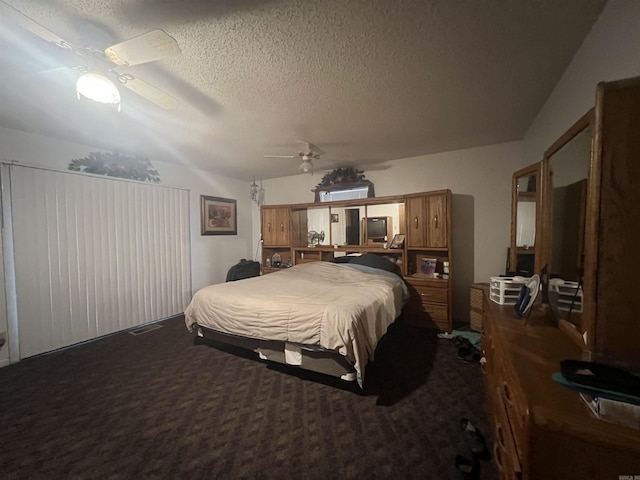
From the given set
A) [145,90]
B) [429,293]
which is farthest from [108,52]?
[429,293]

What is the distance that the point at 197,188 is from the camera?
441 cm

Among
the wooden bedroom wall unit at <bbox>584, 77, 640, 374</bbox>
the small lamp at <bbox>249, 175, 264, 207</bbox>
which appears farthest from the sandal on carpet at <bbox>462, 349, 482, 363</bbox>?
the small lamp at <bbox>249, 175, 264, 207</bbox>

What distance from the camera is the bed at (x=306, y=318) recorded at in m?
1.92

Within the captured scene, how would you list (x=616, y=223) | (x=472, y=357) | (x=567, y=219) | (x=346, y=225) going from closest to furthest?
(x=616, y=223) < (x=567, y=219) < (x=472, y=357) < (x=346, y=225)

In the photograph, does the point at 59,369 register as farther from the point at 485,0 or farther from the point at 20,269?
the point at 485,0

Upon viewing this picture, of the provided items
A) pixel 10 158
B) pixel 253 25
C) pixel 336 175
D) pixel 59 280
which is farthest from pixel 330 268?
pixel 10 158

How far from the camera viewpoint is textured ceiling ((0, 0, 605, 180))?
1.24m

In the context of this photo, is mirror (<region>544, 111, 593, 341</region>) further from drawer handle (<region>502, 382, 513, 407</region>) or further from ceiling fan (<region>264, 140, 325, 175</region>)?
ceiling fan (<region>264, 140, 325, 175</region>)

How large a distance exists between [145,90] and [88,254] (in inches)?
101

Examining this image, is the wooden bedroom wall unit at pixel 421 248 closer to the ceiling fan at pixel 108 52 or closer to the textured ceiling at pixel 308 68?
the textured ceiling at pixel 308 68

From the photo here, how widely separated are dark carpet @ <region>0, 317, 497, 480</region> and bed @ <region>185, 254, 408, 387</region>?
25cm

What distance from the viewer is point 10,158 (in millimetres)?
2611

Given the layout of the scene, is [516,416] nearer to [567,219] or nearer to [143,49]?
[567,219]

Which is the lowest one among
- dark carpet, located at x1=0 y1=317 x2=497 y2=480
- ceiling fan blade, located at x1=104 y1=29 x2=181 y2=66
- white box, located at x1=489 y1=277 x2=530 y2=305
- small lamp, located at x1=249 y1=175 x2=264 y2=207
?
dark carpet, located at x1=0 y1=317 x2=497 y2=480
